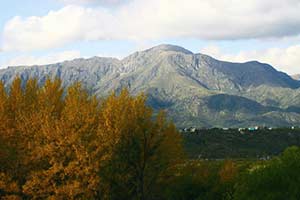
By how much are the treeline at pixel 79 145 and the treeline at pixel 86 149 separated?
0.36 ft

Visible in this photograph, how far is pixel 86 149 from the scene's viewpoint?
51.3 meters

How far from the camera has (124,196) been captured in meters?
56.0

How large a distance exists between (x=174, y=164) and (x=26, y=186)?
66.3 feet

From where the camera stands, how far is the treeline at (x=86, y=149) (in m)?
50.7

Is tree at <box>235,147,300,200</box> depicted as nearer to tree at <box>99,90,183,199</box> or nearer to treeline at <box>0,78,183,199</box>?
treeline at <box>0,78,183,199</box>

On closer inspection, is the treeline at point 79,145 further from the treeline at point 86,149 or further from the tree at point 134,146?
the treeline at point 86,149

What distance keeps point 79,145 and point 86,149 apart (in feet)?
3.27

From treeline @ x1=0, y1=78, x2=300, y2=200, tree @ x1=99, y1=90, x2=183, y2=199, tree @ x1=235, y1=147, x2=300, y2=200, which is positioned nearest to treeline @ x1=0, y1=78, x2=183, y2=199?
tree @ x1=99, y1=90, x2=183, y2=199

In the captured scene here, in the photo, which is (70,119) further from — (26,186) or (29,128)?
(26,186)

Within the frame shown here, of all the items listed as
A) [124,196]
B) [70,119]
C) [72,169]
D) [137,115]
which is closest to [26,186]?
[72,169]

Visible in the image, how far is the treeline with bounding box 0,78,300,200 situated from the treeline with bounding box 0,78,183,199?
4.3 inches

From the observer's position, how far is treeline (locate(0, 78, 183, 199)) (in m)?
50.6

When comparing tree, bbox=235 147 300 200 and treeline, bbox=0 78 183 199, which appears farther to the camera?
treeline, bbox=0 78 183 199

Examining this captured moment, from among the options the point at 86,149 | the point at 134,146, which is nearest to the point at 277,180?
the point at 86,149
